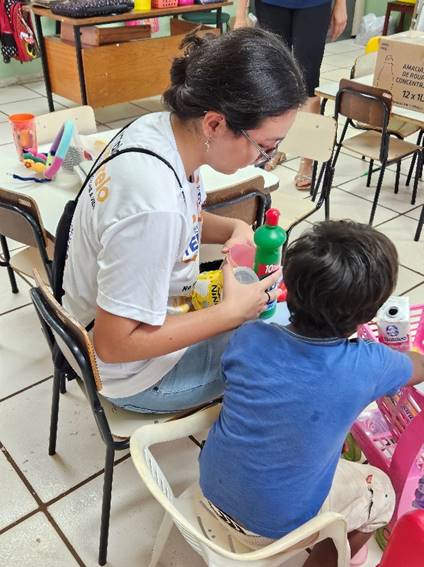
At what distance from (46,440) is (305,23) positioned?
2.52 m

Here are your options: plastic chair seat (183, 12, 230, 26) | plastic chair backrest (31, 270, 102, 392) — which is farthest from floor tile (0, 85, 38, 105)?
plastic chair backrest (31, 270, 102, 392)

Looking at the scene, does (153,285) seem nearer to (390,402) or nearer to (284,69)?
(284,69)

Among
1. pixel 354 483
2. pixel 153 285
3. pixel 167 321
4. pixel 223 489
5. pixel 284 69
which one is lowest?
pixel 354 483

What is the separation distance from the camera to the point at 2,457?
1700 mm

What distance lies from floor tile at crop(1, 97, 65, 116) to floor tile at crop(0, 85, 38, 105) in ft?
0.27

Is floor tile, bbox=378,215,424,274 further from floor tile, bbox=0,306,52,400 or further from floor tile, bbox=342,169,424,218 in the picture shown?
floor tile, bbox=0,306,52,400

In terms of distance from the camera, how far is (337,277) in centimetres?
92

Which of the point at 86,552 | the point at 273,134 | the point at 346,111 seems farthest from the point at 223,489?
the point at 346,111

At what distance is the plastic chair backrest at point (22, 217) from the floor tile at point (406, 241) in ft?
5.69

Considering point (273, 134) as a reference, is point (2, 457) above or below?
below

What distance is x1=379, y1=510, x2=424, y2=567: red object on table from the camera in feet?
2.13

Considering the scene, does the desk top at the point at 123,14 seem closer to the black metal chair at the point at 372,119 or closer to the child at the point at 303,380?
the black metal chair at the point at 372,119

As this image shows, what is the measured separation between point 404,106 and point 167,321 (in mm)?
2209

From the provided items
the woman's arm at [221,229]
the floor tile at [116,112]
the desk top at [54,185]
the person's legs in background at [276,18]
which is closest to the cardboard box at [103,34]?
the floor tile at [116,112]
